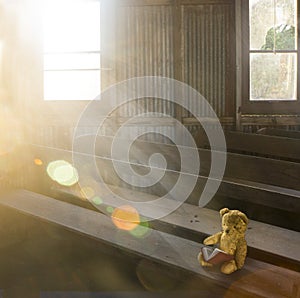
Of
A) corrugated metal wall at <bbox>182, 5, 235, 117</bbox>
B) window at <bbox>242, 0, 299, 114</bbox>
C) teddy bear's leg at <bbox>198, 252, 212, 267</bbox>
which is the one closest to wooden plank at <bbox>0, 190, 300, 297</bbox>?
teddy bear's leg at <bbox>198, 252, 212, 267</bbox>

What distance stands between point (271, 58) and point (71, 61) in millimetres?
2479

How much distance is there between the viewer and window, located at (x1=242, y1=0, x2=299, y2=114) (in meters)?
5.29

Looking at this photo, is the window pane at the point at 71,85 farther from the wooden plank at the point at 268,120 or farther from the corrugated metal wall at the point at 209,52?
the wooden plank at the point at 268,120

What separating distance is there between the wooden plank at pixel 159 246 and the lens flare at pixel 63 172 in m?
0.22

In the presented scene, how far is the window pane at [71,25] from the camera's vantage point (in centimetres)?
527

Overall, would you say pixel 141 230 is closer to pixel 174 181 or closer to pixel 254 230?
pixel 174 181

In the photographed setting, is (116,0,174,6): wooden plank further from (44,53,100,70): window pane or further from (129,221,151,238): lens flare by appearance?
(129,221,151,238): lens flare

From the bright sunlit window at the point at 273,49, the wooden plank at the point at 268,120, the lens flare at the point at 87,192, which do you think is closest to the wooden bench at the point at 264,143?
the wooden plank at the point at 268,120

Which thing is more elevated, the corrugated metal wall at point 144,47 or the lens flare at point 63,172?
the corrugated metal wall at point 144,47

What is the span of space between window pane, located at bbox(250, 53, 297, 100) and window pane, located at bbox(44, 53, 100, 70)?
1.94 meters

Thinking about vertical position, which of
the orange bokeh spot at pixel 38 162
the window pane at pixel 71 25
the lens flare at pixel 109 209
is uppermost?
the window pane at pixel 71 25

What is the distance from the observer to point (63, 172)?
12.0 ft

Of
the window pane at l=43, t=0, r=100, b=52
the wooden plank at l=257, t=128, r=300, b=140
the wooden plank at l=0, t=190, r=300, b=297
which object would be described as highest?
the window pane at l=43, t=0, r=100, b=52

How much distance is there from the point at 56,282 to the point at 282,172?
170cm
